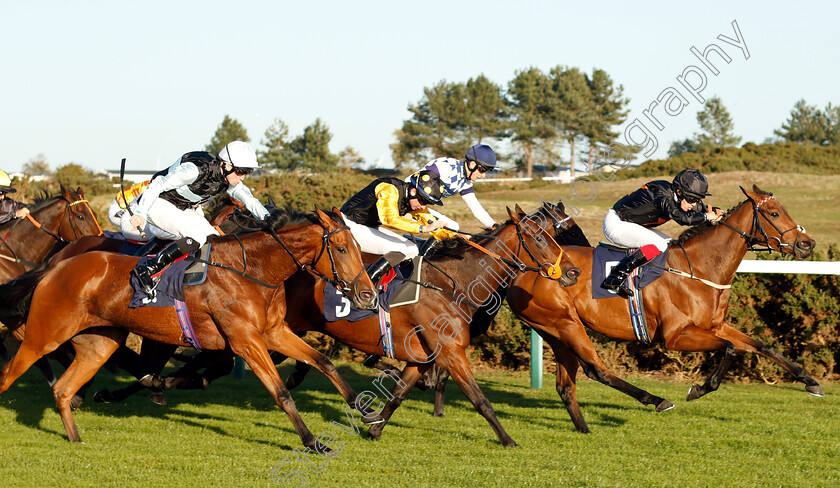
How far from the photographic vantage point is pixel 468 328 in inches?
217

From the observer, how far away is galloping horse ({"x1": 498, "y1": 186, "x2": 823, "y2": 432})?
5.89 metres

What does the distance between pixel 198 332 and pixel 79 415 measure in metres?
1.65

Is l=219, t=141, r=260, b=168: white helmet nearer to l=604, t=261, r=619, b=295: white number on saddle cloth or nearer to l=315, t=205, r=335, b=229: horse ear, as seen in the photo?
l=315, t=205, r=335, b=229: horse ear

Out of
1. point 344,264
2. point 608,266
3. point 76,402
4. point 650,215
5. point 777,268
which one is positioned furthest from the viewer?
point 777,268

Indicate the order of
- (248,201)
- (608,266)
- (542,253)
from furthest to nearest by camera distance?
(608,266) → (248,201) → (542,253)

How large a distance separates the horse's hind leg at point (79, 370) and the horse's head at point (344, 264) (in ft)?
5.60

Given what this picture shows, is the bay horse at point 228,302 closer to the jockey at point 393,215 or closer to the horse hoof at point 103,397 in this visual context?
the jockey at point 393,215

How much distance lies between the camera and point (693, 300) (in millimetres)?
5945

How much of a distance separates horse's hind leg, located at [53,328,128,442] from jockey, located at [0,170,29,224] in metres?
→ 3.23

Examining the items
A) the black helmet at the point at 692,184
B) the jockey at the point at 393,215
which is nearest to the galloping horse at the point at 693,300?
the black helmet at the point at 692,184

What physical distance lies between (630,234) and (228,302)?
3144 millimetres

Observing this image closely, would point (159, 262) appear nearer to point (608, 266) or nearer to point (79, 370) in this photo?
point (79, 370)

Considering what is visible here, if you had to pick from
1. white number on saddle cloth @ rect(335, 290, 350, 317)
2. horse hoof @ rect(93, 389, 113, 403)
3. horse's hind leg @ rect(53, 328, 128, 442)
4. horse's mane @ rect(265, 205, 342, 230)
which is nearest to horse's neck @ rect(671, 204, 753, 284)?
white number on saddle cloth @ rect(335, 290, 350, 317)

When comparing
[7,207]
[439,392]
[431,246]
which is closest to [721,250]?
[431,246]
